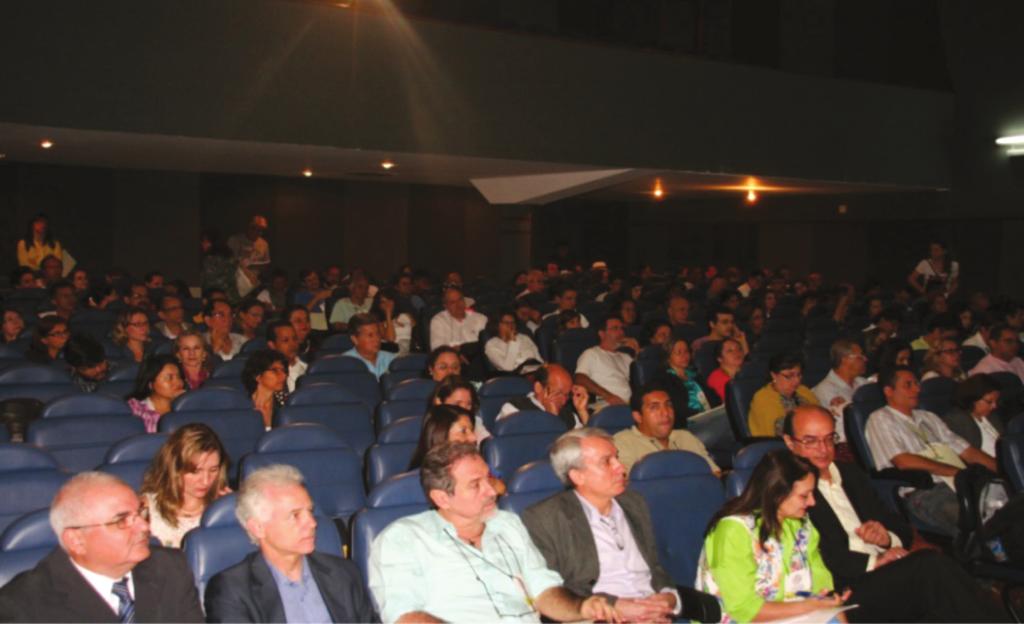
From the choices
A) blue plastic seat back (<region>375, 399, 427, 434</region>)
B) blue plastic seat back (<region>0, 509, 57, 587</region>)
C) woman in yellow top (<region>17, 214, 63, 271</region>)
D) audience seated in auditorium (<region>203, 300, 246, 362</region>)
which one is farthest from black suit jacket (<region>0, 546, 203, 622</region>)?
woman in yellow top (<region>17, 214, 63, 271</region>)

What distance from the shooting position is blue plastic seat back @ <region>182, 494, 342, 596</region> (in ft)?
11.5

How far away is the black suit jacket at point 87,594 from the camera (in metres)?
2.84

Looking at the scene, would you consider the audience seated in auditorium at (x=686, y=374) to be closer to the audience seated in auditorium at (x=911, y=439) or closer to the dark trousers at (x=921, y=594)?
the audience seated in auditorium at (x=911, y=439)

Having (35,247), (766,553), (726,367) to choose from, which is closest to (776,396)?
(726,367)

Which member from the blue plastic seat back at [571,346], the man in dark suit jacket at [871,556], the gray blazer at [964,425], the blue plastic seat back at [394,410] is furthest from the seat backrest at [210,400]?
the gray blazer at [964,425]

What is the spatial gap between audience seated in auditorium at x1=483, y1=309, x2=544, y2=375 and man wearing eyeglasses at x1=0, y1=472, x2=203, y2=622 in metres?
5.52

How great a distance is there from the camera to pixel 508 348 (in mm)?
8633

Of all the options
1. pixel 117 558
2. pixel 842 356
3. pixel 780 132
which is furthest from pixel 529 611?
pixel 780 132

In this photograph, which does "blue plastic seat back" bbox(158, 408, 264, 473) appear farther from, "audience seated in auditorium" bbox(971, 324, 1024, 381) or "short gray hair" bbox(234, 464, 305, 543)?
"audience seated in auditorium" bbox(971, 324, 1024, 381)

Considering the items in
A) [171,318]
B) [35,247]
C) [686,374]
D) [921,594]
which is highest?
[35,247]

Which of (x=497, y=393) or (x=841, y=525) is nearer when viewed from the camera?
(x=841, y=525)

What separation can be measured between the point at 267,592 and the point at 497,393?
3661 mm

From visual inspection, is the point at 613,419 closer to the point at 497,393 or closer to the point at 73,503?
the point at 497,393

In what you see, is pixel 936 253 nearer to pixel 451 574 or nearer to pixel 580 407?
pixel 580 407
